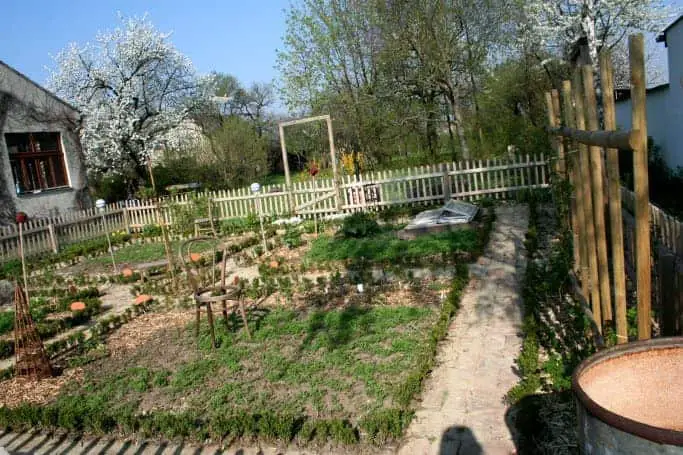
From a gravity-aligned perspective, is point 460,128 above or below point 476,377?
above

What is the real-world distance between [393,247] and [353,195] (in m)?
5.45

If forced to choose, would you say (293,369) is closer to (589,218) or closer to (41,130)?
(589,218)

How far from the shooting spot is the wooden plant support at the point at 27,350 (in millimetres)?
5871

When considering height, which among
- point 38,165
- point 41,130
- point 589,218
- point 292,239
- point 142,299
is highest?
point 41,130

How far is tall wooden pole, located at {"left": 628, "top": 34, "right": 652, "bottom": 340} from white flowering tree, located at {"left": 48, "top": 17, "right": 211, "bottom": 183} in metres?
22.7

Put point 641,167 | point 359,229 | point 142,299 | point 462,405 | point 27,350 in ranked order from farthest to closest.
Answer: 1. point 359,229
2. point 142,299
3. point 27,350
4. point 462,405
5. point 641,167

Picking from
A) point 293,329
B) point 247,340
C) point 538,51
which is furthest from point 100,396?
point 538,51

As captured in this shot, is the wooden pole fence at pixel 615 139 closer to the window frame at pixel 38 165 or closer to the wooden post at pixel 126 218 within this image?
the wooden post at pixel 126 218

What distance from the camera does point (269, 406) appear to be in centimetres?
453

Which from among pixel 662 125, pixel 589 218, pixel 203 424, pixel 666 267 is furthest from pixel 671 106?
pixel 203 424

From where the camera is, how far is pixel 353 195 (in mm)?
14750

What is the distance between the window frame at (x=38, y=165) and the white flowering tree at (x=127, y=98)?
14.4 ft

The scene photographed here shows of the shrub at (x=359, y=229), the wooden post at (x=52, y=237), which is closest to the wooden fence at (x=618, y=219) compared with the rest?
the shrub at (x=359, y=229)

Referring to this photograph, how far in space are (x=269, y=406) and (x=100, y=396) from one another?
1.76 m
